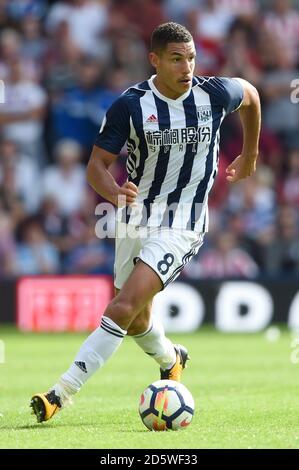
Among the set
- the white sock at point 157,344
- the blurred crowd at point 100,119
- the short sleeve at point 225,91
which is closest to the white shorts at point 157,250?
the white sock at point 157,344

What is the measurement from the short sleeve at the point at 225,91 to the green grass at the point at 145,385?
202 cm

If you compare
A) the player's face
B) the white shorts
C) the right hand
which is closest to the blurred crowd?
the white shorts

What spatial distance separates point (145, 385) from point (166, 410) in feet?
8.75

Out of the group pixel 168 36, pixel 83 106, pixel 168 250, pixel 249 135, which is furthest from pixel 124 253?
pixel 83 106

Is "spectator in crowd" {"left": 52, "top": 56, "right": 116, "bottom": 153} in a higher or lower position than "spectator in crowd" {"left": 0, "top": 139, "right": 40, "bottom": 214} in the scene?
higher

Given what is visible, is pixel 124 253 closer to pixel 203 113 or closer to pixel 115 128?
pixel 115 128

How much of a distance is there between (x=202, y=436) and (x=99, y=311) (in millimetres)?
8534

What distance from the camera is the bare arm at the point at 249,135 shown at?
754 centimetres

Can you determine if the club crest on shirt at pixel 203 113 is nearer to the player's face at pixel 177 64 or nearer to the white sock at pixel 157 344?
the player's face at pixel 177 64

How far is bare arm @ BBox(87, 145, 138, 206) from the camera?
6.63m

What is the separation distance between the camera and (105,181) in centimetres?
679

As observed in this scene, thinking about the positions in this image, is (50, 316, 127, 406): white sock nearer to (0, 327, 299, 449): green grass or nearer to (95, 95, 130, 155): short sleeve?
(0, 327, 299, 449): green grass

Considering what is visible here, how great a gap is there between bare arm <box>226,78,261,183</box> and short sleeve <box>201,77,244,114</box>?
0.43 feet

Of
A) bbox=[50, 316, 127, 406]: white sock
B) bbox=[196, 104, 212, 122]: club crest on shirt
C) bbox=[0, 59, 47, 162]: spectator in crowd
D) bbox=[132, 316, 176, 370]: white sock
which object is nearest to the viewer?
bbox=[50, 316, 127, 406]: white sock
